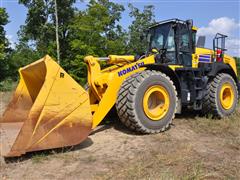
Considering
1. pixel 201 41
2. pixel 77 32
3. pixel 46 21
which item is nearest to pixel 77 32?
pixel 77 32

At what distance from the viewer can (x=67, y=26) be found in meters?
28.5

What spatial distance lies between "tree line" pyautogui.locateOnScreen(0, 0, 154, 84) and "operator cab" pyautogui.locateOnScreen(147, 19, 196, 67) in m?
16.4

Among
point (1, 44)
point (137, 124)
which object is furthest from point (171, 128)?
point (1, 44)

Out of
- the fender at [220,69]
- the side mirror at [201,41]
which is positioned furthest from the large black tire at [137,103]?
the side mirror at [201,41]

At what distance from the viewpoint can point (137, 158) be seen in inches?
163

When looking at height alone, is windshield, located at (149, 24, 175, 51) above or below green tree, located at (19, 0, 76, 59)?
below

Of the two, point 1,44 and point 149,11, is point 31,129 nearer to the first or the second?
point 1,44

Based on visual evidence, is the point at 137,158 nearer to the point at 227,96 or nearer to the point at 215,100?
the point at 215,100

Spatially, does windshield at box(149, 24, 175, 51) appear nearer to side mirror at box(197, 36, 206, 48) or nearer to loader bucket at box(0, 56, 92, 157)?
side mirror at box(197, 36, 206, 48)

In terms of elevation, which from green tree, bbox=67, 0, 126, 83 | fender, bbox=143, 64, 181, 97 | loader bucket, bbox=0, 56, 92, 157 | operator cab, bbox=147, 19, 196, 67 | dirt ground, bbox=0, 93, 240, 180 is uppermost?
green tree, bbox=67, 0, 126, 83

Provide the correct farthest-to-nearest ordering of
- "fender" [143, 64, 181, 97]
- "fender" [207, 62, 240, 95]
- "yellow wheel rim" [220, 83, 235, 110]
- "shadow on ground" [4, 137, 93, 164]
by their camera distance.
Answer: "yellow wheel rim" [220, 83, 235, 110] < "fender" [207, 62, 240, 95] < "fender" [143, 64, 181, 97] < "shadow on ground" [4, 137, 93, 164]

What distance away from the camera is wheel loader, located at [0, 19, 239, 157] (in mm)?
4207

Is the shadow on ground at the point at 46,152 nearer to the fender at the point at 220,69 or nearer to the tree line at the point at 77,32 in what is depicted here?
the fender at the point at 220,69

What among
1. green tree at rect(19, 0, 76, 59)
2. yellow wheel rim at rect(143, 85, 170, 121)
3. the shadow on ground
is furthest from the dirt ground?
green tree at rect(19, 0, 76, 59)
